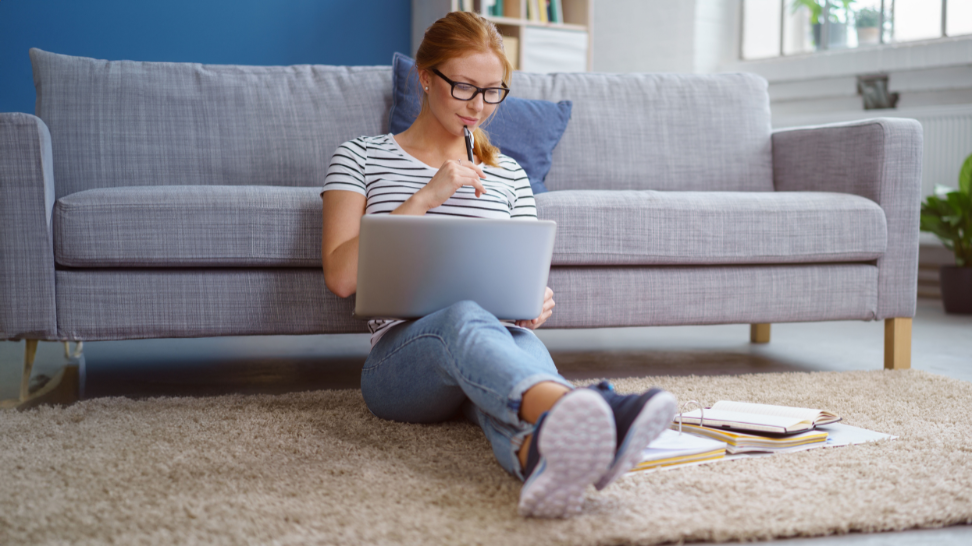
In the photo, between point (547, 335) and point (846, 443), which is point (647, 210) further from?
point (547, 335)

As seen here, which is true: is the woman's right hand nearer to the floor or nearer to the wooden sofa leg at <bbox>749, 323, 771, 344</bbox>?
the floor

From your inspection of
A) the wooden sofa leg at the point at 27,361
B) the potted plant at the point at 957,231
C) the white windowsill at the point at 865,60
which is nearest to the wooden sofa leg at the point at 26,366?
the wooden sofa leg at the point at 27,361

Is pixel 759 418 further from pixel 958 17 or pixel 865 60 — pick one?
pixel 958 17

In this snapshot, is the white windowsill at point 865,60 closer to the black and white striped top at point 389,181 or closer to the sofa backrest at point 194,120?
the sofa backrest at point 194,120

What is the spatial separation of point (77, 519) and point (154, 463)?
22 centimetres

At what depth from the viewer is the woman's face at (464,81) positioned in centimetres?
139

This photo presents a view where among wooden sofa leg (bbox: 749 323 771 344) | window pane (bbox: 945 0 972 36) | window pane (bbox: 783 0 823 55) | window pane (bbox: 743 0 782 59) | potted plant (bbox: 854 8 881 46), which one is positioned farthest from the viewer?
window pane (bbox: 743 0 782 59)

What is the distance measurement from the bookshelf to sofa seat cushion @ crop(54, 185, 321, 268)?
231 cm

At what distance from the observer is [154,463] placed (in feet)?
3.75

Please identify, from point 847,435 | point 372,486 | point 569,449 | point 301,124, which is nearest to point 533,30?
point 301,124

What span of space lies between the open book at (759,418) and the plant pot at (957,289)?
2527mm

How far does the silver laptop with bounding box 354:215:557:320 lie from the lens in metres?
1.11

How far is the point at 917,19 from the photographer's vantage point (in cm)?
405

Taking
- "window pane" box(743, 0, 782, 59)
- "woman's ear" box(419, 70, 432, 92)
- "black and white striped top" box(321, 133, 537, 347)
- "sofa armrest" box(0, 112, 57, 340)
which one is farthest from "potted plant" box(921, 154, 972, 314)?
"sofa armrest" box(0, 112, 57, 340)
